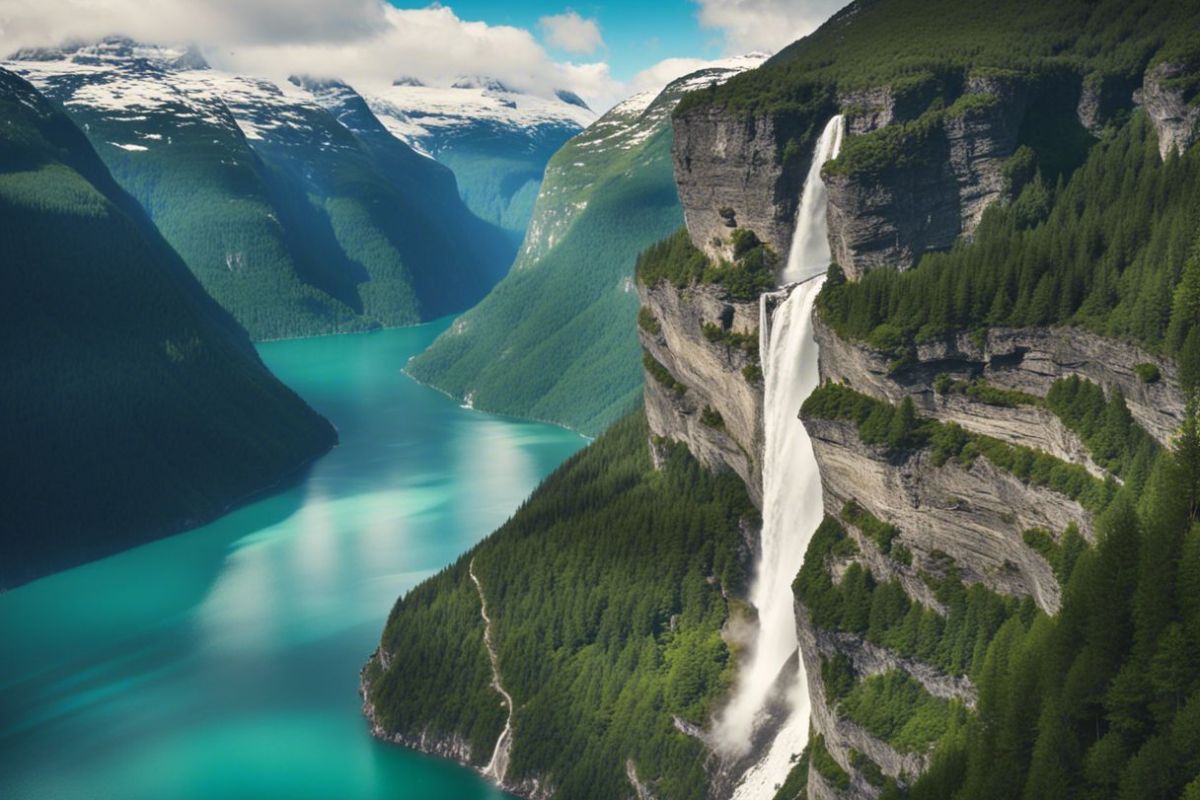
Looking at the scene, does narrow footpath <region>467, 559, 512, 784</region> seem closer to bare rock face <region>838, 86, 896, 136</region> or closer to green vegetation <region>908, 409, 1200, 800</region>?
bare rock face <region>838, 86, 896, 136</region>

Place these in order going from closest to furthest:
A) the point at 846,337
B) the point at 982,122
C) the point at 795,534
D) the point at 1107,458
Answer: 1. the point at 1107,458
2. the point at 846,337
3. the point at 982,122
4. the point at 795,534

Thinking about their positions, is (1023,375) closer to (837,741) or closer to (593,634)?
(837,741)

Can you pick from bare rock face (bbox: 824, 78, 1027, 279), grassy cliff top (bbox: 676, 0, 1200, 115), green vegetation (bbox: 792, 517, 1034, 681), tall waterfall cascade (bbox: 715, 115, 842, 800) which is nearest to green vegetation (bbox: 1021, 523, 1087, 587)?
green vegetation (bbox: 792, 517, 1034, 681)

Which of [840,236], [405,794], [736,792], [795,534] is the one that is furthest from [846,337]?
[405,794]

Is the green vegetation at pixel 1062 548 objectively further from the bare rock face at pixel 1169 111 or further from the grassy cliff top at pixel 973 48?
the grassy cliff top at pixel 973 48

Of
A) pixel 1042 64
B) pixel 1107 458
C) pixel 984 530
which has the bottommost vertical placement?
pixel 984 530

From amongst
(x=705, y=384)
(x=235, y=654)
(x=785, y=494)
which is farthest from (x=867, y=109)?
(x=235, y=654)

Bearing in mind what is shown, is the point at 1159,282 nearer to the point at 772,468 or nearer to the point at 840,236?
the point at 840,236
